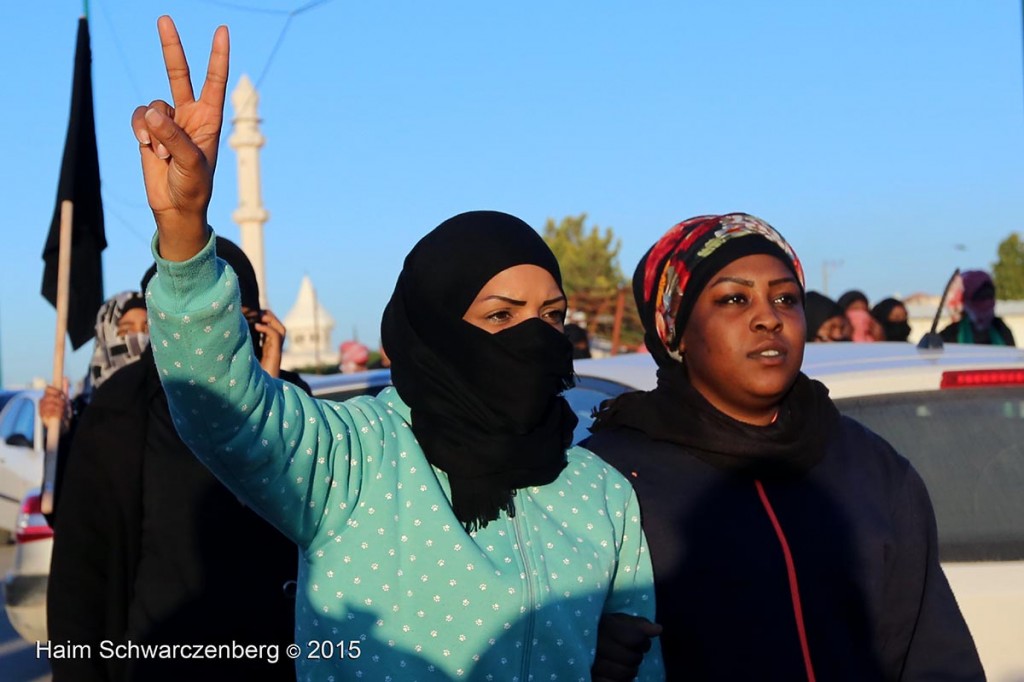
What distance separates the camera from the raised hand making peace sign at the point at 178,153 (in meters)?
2.05

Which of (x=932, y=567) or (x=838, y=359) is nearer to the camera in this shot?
(x=932, y=567)

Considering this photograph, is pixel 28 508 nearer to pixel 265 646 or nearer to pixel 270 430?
pixel 265 646

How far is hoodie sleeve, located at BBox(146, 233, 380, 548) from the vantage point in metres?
2.10

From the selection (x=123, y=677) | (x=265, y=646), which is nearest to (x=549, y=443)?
(x=265, y=646)

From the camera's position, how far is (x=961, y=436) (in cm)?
385

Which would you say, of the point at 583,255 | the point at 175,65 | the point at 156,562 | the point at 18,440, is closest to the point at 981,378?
the point at 156,562

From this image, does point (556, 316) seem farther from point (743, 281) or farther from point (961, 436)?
point (961, 436)

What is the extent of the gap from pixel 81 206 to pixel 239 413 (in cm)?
468

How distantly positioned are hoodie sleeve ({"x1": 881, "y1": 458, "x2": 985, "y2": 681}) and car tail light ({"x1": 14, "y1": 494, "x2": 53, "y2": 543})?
5.59 metres

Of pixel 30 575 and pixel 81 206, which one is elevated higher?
pixel 81 206

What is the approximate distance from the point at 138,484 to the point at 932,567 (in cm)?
197

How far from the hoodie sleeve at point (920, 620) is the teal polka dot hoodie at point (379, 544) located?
761 mm

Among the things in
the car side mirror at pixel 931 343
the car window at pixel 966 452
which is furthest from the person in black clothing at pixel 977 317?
the car window at pixel 966 452

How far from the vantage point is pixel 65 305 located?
19.6 feet
